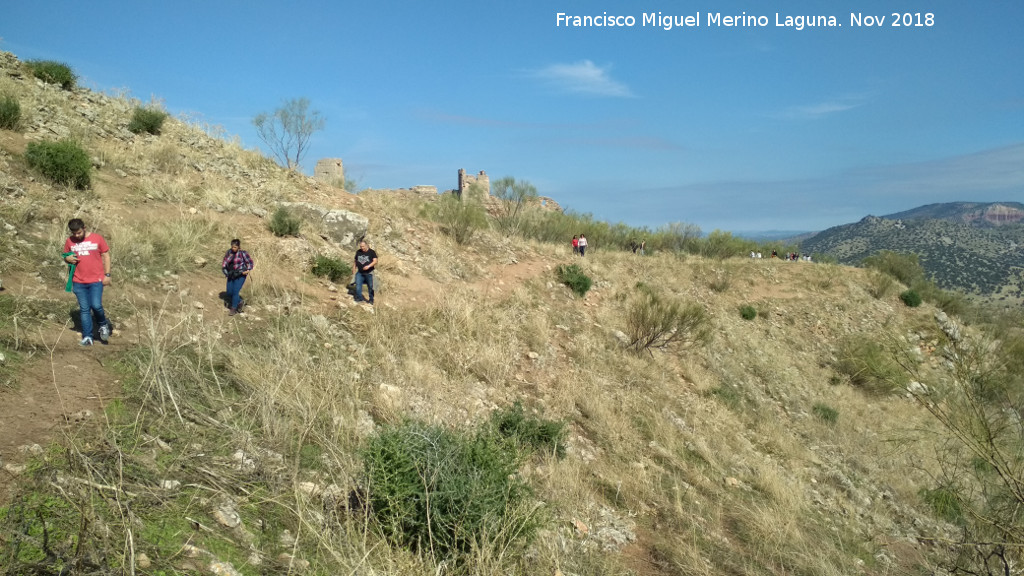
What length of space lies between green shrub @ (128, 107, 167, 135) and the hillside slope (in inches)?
13.7

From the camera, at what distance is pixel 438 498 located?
344cm

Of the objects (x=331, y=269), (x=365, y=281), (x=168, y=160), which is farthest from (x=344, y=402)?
(x=168, y=160)

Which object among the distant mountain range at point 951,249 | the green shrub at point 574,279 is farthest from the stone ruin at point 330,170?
the distant mountain range at point 951,249

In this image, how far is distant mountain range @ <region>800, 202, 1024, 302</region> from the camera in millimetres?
44781

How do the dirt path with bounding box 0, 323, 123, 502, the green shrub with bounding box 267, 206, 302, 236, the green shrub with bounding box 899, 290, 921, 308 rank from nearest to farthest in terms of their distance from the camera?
1. the dirt path with bounding box 0, 323, 123, 502
2. the green shrub with bounding box 267, 206, 302, 236
3. the green shrub with bounding box 899, 290, 921, 308

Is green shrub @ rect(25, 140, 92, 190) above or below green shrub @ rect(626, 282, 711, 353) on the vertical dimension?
above

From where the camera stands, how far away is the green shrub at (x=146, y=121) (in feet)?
40.4

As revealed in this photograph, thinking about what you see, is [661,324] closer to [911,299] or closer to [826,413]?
[826,413]

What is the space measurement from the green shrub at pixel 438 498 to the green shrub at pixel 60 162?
862cm

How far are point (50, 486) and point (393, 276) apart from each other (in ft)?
27.1

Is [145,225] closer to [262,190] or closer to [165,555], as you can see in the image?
[262,190]

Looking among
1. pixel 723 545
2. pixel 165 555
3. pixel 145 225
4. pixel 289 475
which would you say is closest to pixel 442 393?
pixel 289 475

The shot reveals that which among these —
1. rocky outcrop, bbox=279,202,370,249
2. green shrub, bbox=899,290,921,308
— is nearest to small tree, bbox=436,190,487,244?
rocky outcrop, bbox=279,202,370,249

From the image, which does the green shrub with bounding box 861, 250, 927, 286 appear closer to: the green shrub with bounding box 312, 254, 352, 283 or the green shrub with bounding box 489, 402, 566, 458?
the green shrub with bounding box 489, 402, 566, 458
